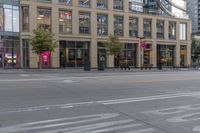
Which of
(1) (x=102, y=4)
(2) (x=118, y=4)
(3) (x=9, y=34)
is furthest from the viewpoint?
(2) (x=118, y=4)

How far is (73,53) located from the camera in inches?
2159

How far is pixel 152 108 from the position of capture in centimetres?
1105

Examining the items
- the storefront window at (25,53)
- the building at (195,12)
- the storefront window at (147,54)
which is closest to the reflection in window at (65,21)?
the storefront window at (25,53)

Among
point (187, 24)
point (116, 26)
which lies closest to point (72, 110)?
point (116, 26)

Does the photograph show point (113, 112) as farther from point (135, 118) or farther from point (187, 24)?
point (187, 24)

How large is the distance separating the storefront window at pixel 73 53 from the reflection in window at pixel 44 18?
3.49 m

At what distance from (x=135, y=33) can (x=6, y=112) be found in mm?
53414

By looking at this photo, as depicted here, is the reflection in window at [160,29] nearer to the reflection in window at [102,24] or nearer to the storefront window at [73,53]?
the reflection in window at [102,24]

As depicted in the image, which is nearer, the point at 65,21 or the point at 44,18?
the point at 44,18

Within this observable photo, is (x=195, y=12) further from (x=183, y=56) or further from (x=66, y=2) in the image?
(x=66, y=2)

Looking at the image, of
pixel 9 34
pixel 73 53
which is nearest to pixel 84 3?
pixel 73 53

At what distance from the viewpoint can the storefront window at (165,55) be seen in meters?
66.0

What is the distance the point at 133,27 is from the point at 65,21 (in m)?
13.9

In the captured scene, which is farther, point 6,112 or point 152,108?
point 152,108
